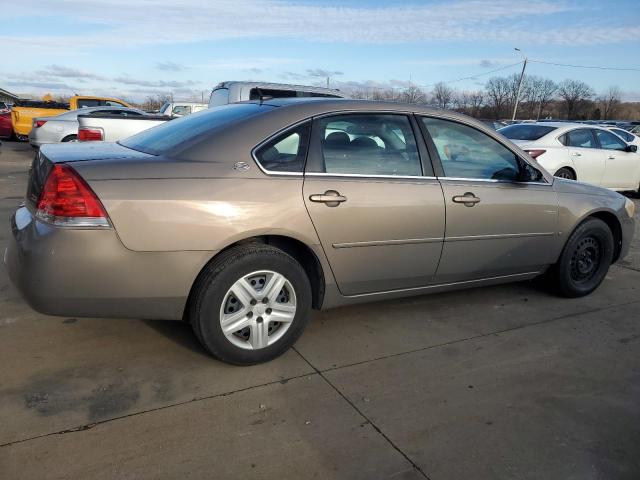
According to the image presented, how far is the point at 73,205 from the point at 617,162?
1044cm

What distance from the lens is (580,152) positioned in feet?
31.2

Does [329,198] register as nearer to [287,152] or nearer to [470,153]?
[287,152]


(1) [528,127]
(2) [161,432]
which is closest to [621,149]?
(1) [528,127]

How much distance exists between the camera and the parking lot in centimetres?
237

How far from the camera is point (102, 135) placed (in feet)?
29.7

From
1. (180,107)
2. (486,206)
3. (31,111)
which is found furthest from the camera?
(180,107)

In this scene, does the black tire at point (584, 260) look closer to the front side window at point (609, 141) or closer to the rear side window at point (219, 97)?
the rear side window at point (219, 97)

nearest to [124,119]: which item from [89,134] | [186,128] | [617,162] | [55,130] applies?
[89,134]

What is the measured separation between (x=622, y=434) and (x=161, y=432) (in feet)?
7.61

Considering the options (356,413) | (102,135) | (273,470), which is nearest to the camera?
(273,470)

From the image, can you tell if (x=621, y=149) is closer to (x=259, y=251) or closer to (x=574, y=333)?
(x=574, y=333)

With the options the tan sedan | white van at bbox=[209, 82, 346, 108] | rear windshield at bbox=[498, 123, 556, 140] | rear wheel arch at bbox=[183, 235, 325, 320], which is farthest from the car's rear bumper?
rear windshield at bbox=[498, 123, 556, 140]

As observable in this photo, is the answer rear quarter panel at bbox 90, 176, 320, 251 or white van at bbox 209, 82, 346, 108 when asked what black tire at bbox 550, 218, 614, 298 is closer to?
rear quarter panel at bbox 90, 176, 320, 251

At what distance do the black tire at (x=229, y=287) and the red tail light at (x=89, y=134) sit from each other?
6945 mm
